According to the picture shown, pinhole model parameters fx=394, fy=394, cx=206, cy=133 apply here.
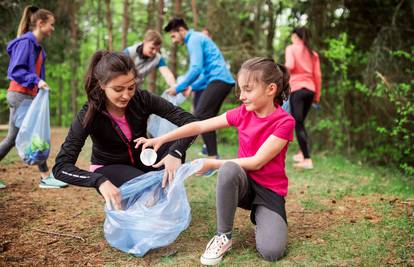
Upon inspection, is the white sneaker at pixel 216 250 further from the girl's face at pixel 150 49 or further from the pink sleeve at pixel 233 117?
the girl's face at pixel 150 49

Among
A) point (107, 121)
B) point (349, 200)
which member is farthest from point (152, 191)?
point (349, 200)

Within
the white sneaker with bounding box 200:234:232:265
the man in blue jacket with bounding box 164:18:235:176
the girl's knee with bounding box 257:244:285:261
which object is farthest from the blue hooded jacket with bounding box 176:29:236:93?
the girl's knee with bounding box 257:244:285:261

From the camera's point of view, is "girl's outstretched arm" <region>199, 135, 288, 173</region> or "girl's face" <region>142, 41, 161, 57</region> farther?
"girl's face" <region>142, 41, 161, 57</region>

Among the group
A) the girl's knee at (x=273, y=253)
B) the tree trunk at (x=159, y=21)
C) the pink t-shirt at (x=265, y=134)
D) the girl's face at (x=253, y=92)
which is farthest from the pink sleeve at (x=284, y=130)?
the tree trunk at (x=159, y=21)

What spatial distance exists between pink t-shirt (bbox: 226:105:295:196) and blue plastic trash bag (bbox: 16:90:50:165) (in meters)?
1.96

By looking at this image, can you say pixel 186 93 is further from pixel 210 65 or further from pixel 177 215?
pixel 177 215

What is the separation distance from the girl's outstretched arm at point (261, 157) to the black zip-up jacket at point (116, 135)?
34 centimetres

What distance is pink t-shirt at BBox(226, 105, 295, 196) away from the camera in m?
2.41

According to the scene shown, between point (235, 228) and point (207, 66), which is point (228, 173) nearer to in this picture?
point (235, 228)

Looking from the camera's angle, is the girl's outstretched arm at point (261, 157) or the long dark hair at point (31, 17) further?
the long dark hair at point (31, 17)

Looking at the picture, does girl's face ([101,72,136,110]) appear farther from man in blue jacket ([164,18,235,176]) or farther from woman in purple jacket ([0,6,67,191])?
man in blue jacket ([164,18,235,176])

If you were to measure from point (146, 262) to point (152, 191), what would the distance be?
471mm

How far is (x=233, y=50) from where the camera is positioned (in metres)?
8.05

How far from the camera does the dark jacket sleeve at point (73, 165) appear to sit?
2348 mm
